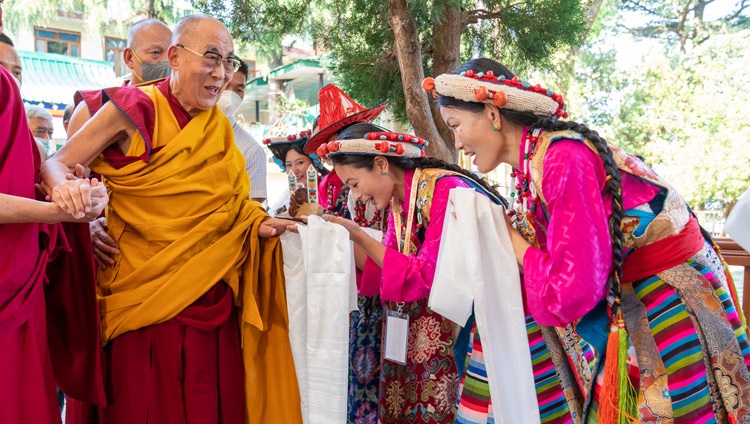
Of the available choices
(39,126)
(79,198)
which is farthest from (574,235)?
(39,126)

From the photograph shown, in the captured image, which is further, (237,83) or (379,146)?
(237,83)

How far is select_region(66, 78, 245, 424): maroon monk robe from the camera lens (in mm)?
1998

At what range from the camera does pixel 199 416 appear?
2002mm

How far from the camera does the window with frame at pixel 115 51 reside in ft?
53.1

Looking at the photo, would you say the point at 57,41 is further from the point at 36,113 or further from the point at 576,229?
the point at 576,229

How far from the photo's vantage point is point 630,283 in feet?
5.06

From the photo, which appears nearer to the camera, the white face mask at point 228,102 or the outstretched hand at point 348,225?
the outstretched hand at point 348,225

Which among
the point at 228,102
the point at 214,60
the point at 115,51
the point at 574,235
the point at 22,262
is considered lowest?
the point at 22,262

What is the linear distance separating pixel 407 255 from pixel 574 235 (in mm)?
906

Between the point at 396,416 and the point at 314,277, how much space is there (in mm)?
655

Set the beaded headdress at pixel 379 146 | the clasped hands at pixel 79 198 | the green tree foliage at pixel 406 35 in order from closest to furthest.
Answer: the clasped hands at pixel 79 198, the beaded headdress at pixel 379 146, the green tree foliage at pixel 406 35

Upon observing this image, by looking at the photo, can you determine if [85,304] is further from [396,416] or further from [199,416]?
[396,416]

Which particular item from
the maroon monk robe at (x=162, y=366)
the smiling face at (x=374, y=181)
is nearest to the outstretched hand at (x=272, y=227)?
the maroon monk robe at (x=162, y=366)

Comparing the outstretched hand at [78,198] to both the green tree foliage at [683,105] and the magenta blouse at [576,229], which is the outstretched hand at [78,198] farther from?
the green tree foliage at [683,105]
